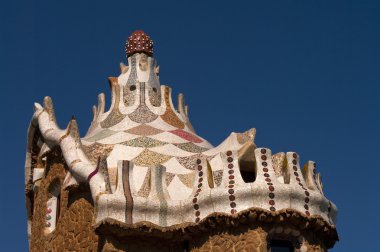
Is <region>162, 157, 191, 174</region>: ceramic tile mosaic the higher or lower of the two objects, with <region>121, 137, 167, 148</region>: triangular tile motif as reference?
lower

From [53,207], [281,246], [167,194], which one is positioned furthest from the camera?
[53,207]

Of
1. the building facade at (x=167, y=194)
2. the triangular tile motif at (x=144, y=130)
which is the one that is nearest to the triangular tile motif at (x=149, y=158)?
the building facade at (x=167, y=194)

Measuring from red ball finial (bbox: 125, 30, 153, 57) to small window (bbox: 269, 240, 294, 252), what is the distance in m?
5.72

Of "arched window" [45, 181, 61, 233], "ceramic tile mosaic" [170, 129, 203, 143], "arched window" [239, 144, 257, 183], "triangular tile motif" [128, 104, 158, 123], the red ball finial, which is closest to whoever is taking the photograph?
"arched window" [239, 144, 257, 183]

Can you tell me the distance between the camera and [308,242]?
11383mm

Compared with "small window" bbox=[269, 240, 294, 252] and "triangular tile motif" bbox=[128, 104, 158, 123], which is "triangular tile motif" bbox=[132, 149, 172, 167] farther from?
"small window" bbox=[269, 240, 294, 252]

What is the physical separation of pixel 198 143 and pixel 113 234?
3071 millimetres

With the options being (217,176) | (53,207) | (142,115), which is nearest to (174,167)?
(217,176)

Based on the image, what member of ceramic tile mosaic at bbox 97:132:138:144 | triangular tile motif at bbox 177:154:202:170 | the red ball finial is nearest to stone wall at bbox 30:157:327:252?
ceramic tile mosaic at bbox 97:132:138:144

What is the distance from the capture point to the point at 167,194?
12.0 meters

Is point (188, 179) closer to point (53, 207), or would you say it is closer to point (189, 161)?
point (189, 161)

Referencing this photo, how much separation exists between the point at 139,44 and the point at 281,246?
592 centimetres

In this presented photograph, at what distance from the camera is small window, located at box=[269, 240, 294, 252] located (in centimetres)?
1134

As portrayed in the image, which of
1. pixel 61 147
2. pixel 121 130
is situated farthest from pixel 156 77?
pixel 61 147
